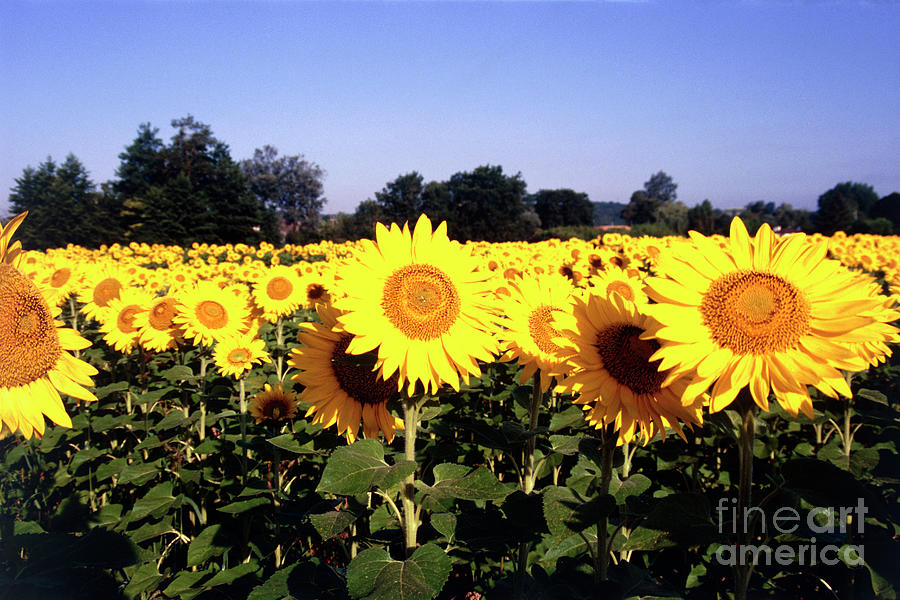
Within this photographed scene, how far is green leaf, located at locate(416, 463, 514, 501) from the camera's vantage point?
165cm

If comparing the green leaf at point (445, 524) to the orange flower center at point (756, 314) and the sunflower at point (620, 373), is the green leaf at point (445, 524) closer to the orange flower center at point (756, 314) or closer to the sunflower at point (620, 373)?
the sunflower at point (620, 373)

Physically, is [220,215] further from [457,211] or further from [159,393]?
[159,393]

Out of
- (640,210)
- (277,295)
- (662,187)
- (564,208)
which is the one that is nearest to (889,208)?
(277,295)

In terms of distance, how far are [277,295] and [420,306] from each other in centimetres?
396

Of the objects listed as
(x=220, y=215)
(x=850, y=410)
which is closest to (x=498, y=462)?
(x=850, y=410)

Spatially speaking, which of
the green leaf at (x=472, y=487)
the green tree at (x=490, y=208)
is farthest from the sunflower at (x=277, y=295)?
the green tree at (x=490, y=208)

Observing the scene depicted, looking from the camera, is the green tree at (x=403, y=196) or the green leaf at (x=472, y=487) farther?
the green tree at (x=403, y=196)

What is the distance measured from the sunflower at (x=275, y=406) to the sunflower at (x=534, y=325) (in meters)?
1.60

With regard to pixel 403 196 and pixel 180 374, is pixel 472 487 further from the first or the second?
pixel 403 196

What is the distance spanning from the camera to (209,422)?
3.64 meters

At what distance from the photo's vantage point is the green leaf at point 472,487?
165 cm

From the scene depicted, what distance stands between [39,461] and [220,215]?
154 feet

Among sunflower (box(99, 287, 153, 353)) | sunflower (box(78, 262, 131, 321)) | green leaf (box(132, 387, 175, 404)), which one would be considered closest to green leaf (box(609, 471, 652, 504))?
green leaf (box(132, 387, 175, 404))

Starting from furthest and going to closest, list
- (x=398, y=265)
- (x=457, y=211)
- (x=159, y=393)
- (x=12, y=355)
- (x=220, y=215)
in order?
(x=457, y=211)
(x=220, y=215)
(x=159, y=393)
(x=398, y=265)
(x=12, y=355)
